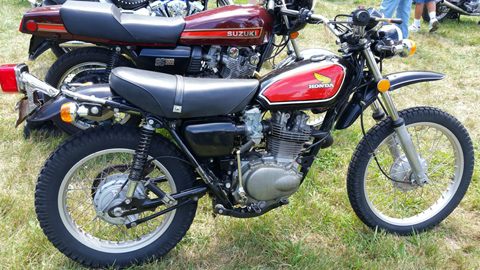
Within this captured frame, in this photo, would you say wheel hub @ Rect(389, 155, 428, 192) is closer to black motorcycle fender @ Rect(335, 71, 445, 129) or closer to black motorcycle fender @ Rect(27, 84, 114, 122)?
black motorcycle fender @ Rect(335, 71, 445, 129)

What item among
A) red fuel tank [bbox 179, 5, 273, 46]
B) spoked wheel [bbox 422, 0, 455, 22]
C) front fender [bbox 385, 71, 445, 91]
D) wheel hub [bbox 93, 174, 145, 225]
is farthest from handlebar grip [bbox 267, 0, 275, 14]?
spoked wheel [bbox 422, 0, 455, 22]

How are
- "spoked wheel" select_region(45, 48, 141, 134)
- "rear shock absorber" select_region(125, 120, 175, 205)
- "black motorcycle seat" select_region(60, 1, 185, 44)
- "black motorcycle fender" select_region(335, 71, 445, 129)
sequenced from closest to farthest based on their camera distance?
1. "rear shock absorber" select_region(125, 120, 175, 205)
2. "black motorcycle fender" select_region(335, 71, 445, 129)
3. "black motorcycle seat" select_region(60, 1, 185, 44)
4. "spoked wheel" select_region(45, 48, 141, 134)

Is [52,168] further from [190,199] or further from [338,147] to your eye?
[338,147]

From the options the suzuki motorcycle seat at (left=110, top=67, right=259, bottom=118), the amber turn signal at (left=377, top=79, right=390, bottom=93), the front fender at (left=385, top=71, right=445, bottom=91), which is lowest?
the front fender at (left=385, top=71, right=445, bottom=91)

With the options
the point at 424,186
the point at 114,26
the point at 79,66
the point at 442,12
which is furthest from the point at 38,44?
the point at 442,12

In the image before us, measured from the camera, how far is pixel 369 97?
2.38 metres

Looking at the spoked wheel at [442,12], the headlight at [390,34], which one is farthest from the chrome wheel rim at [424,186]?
the spoked wheel at [442,12]

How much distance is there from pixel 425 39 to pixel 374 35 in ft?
19.1

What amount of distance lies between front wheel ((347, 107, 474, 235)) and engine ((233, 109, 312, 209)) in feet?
1.55

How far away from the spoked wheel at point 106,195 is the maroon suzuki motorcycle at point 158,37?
1019mm

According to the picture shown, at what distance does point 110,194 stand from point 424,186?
2.14 meters

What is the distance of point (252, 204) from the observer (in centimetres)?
233

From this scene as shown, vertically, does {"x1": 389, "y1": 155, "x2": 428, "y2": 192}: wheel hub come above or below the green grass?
above

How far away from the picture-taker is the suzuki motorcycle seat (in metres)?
1.93
